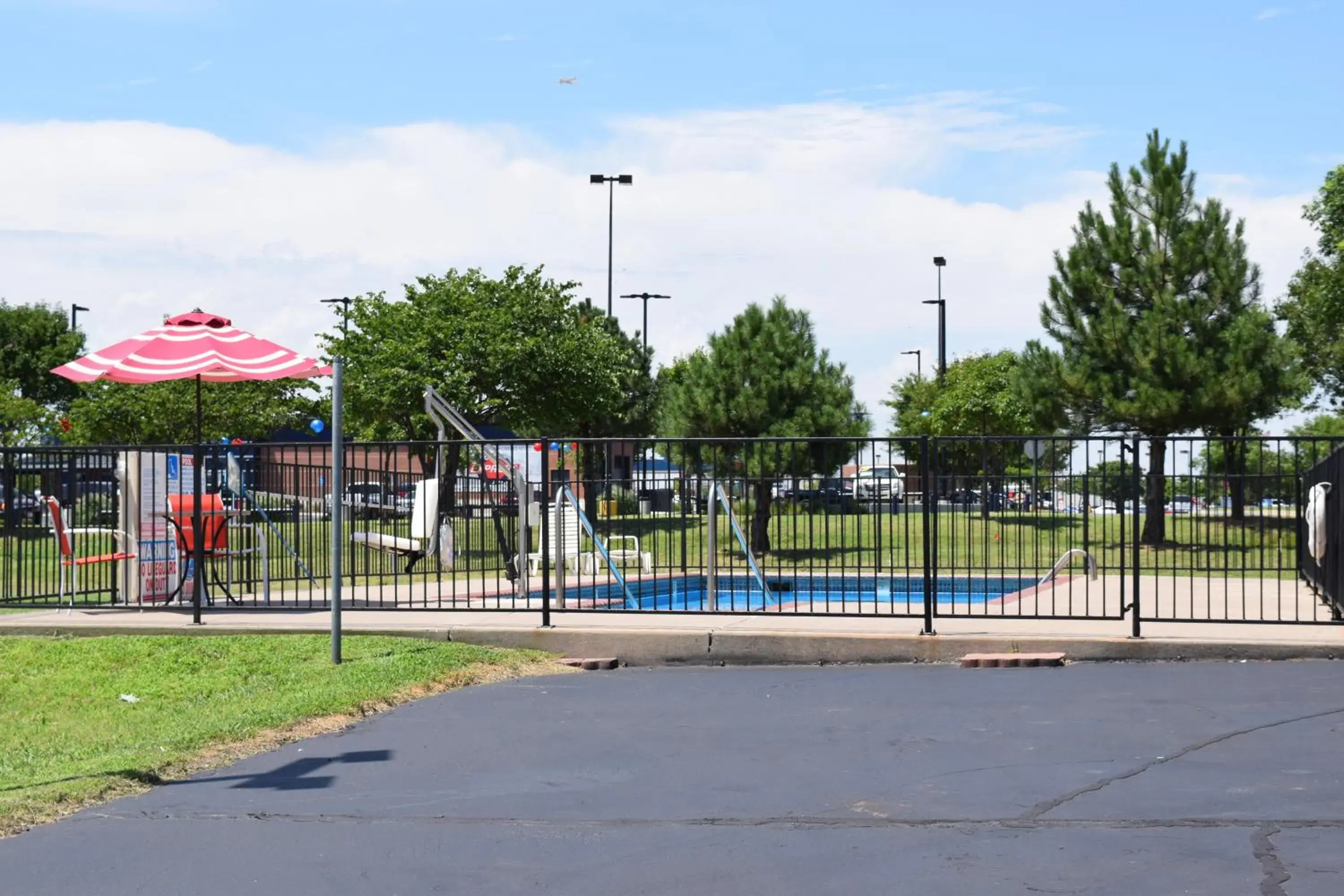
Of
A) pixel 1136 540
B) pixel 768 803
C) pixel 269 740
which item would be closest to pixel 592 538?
pixel 1136 540

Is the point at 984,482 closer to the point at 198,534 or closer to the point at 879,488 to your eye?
the point at 879,488

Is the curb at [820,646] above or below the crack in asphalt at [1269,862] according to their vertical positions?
above

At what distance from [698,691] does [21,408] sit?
145 feet

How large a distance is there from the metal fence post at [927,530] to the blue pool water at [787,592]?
775 mm

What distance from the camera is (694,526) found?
49.5 feet

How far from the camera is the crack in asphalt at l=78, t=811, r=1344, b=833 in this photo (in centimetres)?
681

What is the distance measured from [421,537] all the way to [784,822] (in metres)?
10.1

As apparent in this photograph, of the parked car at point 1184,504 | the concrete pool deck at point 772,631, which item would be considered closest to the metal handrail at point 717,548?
the concrete pool deck at point 772,631

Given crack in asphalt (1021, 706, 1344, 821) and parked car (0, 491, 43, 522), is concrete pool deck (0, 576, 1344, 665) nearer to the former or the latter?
parked car (0, 491, 43, 522)

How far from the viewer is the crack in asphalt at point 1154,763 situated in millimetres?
7277

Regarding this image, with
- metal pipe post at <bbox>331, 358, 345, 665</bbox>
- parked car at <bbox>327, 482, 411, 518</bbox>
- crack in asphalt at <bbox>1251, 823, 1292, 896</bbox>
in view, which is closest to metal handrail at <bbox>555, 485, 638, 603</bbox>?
parked car at <bbox>327, 482, 411, 518</bbox>

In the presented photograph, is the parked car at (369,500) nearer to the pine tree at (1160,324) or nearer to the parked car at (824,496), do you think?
the parked car at (824,496)

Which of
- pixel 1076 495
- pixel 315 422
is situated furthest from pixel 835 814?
pixel 315 422

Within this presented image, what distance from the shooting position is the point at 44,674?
1234 centimetres
